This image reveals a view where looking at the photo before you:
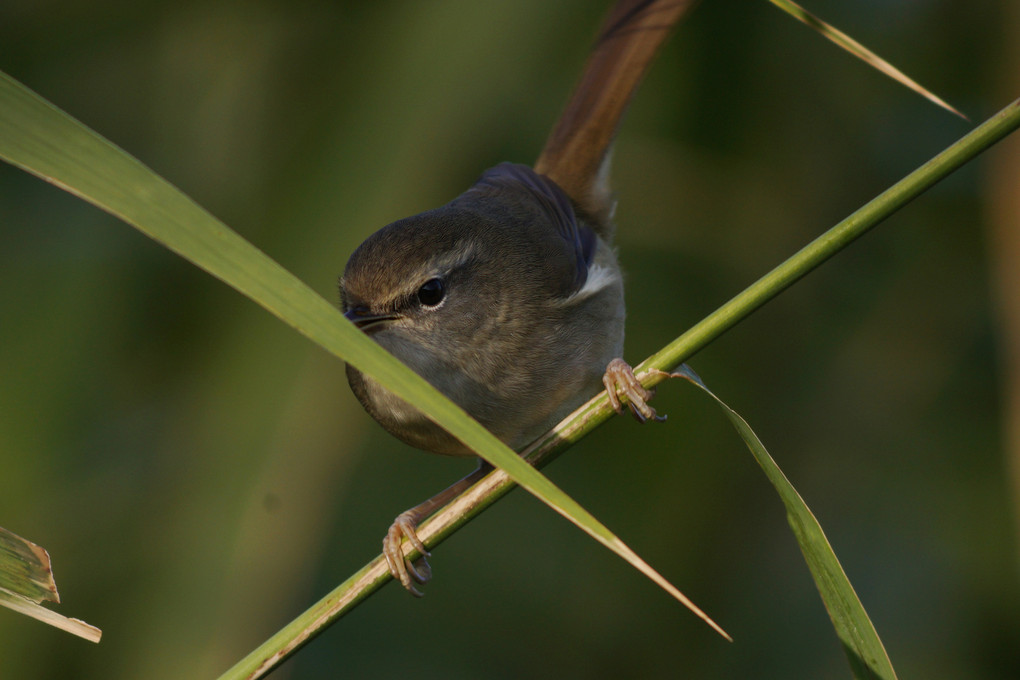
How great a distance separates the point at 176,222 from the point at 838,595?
3.59 feet

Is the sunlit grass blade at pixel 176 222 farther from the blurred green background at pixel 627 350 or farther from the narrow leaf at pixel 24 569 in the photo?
the blurred green background at pixel 627 350

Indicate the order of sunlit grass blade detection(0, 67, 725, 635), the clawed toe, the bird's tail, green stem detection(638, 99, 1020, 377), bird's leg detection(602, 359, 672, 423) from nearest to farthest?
sunlit grass blade detection(0, 67, 725, 635)
green stem detection(638, 99, 1020, 377)
bird's leg detection(602, 359, 672, 423)
the clawed toe
the bird's tail

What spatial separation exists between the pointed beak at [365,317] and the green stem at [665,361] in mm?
601

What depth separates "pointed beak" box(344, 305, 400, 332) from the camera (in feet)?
7.93

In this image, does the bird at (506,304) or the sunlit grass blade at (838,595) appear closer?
the sunlit grass blade at (838,595)

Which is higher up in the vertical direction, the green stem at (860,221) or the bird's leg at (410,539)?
the bird's leg at (410,539)

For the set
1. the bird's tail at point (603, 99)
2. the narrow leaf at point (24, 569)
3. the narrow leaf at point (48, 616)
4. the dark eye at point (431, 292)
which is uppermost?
the bird's tail at point (603, 99)

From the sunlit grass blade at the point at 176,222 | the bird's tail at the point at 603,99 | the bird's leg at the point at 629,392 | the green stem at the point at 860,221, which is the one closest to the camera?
the sunlit grass blade at the point at 176,222

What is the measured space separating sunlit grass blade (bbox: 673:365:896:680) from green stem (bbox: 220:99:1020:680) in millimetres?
244

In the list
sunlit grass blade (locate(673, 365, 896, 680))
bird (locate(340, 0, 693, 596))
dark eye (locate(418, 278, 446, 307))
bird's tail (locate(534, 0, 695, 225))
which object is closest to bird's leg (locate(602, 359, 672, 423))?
bird (locate(340, 0, 693, 596))

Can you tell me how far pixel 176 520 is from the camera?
304 centimetres

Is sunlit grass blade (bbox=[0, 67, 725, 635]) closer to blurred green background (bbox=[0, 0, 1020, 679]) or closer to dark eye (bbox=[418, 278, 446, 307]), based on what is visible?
dark eye (bbox=[418, 278, 446, 307])

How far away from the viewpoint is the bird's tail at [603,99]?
2812mm

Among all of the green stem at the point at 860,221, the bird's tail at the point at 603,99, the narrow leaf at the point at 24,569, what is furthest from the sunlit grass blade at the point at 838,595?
the bird's tail at the point at 603,99
